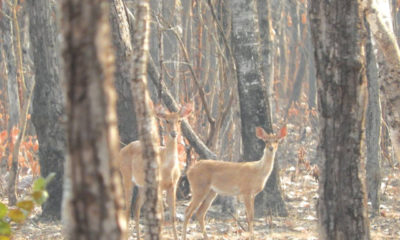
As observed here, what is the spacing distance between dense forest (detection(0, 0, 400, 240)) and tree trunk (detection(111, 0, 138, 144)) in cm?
2

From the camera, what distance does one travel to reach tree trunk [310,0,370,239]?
5.78m

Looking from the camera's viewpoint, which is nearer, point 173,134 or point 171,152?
point 173,134

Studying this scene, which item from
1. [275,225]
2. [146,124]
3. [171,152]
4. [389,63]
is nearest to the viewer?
[146,124]

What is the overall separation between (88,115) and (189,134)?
344 inches

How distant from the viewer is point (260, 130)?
32.1ft

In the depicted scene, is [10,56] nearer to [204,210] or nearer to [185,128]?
[185,128]

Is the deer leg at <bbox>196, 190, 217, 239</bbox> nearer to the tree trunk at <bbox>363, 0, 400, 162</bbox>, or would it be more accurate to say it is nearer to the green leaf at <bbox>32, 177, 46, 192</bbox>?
the tree trunk at <bbox>363, 0, 400, 162</bbox>

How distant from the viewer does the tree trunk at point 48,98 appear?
10383mm

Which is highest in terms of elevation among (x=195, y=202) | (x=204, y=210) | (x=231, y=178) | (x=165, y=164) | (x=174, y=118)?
(x=174, y=118)

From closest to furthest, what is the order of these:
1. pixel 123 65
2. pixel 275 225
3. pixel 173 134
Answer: pixel 173 134, pixel 275 225, pixel 123 65

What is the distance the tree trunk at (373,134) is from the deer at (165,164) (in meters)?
3.10

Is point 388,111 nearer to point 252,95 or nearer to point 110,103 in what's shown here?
point 252,95

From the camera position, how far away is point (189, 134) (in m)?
11.0

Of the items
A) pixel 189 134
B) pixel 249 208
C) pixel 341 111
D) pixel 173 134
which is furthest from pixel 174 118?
pixel 341 111
